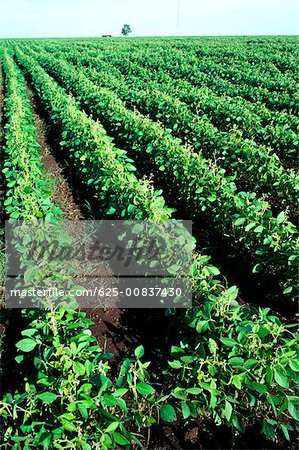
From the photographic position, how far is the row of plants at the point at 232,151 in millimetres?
4879

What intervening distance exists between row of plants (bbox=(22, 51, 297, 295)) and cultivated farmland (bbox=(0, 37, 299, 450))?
0.02m

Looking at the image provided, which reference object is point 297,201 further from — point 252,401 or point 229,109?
point 229,109

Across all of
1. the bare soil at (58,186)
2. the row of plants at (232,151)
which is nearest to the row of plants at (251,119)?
the row of plants at (232,151)

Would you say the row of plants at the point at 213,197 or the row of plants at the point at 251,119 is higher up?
the row of plants at the point at 251,119

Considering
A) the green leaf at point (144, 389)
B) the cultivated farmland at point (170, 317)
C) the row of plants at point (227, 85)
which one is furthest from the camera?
the row of plants at point (227, 85)

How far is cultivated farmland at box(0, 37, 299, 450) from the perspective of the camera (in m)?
2.07

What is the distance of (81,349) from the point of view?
91.5 inches

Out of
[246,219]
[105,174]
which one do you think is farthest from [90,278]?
[246,219]

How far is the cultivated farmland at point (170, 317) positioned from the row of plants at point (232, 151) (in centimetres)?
3

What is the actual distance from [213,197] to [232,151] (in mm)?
2111

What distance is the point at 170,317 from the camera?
3422 mm

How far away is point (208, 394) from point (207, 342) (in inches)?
13.0

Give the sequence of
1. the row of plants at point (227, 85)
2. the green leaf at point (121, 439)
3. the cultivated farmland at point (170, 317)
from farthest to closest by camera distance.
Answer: the row of plants at point (227, 85) < the cultivated farmland at point (170, 317) < the green leaf at point (121, 439)

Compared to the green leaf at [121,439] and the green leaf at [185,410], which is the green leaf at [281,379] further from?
the green leaf at [121,439]
